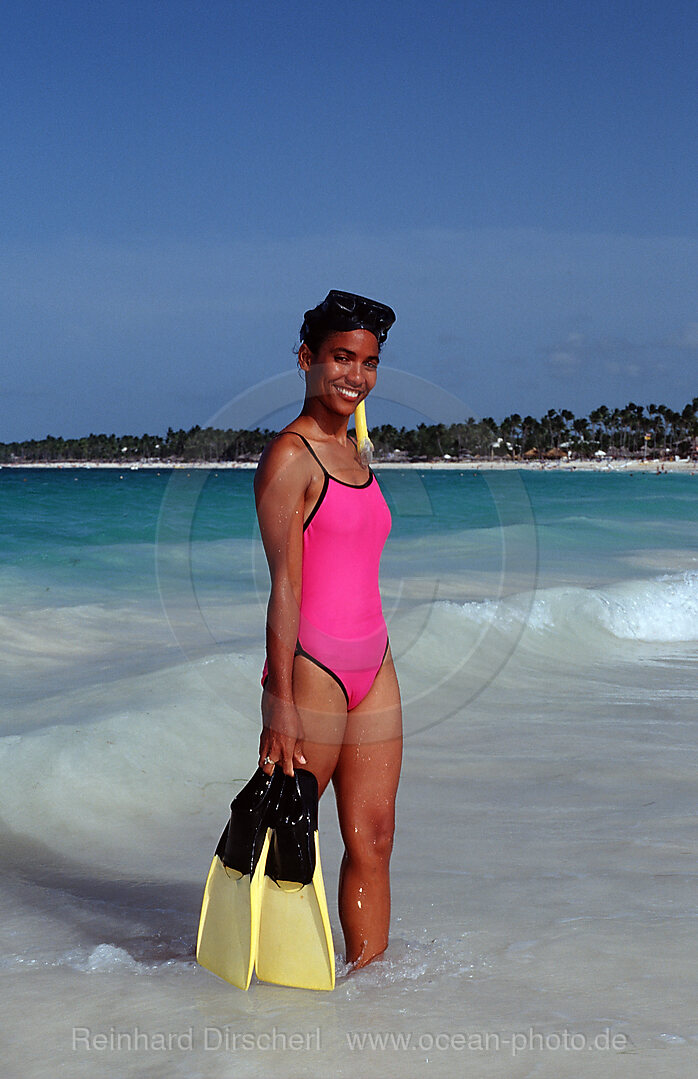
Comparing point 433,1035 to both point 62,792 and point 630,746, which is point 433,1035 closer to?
point 62,792

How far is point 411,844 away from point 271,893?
1617 millimetres

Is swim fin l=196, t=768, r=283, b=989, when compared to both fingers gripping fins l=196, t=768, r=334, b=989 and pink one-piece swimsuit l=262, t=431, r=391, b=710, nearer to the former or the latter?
fingers gripping fins l=196, t=768, r=334, b=989

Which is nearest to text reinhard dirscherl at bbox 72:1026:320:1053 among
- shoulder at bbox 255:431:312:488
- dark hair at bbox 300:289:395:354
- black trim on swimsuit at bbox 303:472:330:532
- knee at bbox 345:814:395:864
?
knee at bbox 345:814:395:864

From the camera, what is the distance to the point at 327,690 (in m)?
2.73

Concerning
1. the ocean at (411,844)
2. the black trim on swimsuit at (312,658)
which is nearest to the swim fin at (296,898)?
the ocean at (411,844)

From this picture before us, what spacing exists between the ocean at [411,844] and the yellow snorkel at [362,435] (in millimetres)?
766

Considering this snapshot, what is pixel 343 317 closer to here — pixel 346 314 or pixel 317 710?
pixel 346 314

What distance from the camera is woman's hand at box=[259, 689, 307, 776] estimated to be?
2666 mm

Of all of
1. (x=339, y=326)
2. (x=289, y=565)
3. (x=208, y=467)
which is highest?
(x=339, y=326)

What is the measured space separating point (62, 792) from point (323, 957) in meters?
2.60

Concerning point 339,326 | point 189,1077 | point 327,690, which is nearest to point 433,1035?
point 189,1077

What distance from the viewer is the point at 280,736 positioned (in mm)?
2666

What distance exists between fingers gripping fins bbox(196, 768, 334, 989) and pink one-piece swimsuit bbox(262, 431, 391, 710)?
0.31 meters

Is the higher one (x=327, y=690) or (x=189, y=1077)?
(x=327, y=690)
